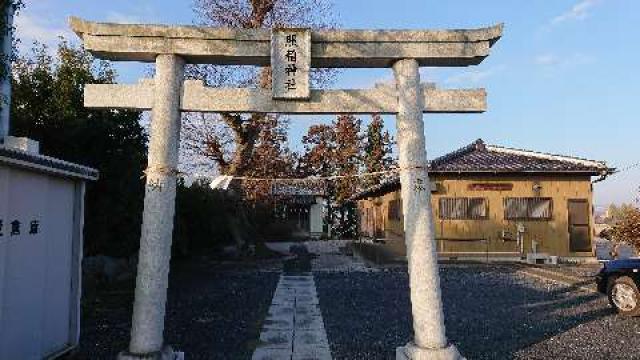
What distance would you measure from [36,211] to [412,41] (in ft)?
17.2

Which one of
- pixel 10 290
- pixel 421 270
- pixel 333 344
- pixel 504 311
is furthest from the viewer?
pixel 504 311

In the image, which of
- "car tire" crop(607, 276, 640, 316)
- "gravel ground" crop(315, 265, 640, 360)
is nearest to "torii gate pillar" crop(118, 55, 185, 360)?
"gravel ground" crop(315, 265, 640, 360)

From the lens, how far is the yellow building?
21.4 m

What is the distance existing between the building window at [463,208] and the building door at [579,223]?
3977 mm

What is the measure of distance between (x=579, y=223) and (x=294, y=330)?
58.6 feet

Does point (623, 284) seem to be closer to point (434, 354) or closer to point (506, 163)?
point (434, 354)

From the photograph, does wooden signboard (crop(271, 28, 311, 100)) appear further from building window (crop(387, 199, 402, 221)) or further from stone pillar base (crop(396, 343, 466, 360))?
building window (crop(387, 199, 402, 221))

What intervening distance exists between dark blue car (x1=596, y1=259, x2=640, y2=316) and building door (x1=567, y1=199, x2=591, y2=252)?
40.7 ft

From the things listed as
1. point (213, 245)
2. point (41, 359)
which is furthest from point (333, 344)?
point (213, 245)

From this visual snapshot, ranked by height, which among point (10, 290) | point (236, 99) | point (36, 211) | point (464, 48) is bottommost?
point (10, 290)

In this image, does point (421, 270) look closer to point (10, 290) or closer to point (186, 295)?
point (10, 290)

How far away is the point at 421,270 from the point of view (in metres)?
6.18

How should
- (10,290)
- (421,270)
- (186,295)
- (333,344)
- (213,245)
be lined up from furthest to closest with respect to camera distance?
1. (213,245)
2. (186,295)
3. (333,344)
4. (421,270)
5. (10,290)

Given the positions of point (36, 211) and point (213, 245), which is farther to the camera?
point (213, 245)
